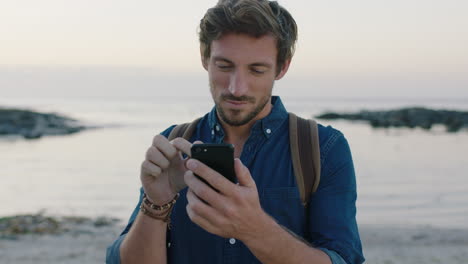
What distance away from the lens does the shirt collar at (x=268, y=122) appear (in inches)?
112

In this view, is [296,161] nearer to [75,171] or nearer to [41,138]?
[75,171]

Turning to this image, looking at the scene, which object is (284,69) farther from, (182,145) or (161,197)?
(161,197)

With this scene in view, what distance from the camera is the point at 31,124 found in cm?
4347

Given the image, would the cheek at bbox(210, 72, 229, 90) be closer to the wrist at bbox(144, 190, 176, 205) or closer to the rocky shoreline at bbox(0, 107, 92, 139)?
the wrist at bbox(144, 190, 176, 205)

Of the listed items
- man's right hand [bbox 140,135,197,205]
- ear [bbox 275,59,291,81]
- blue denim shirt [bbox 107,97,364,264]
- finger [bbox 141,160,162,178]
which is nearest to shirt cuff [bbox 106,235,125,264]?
blue denim shirt [bbox 107,97,364,264]

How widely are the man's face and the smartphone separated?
0.53 m

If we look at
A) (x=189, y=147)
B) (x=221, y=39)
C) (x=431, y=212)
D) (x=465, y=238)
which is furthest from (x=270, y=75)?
(x=431, y=212)

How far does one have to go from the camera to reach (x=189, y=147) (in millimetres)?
2322

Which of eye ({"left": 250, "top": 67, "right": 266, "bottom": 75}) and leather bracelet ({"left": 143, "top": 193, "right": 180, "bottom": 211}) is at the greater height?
eye ({"left": 250, "top": 67, "right": 266, "bottom": 75})

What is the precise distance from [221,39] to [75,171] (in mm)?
18836

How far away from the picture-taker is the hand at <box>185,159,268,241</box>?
201 centimetres

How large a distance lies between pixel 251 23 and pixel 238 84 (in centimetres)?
30

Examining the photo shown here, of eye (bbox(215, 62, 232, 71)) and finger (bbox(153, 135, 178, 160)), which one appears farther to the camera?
eye (bbox(215, 62, 232, 71))

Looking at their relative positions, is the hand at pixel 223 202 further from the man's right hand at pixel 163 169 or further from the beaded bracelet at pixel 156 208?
the beaded bracelet at pixel 156 208
